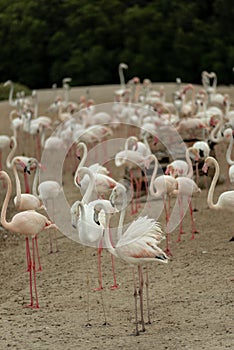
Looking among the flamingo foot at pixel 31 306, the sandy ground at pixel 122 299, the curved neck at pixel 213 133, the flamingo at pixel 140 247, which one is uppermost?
the curved neck at pixel 213 133

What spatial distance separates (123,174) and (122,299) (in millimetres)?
5666

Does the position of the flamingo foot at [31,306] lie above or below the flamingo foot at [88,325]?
below

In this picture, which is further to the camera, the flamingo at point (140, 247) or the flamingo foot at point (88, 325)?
the flamingo foot at point (88, 325)

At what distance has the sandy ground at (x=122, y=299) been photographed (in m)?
5.77

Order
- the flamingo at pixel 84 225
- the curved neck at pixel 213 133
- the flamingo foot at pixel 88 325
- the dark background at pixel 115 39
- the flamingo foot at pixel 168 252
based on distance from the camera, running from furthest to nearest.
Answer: the dark background at pixel 115 39 < the curved neck at pixel 213 133 < the flamingo foot at pixel 168 252 < the flamingo at pixel 84 225 < the flamingo foot at pixel 88 325

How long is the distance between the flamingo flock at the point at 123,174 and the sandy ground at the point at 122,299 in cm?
13

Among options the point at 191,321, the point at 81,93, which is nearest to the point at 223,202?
the point at 191,321

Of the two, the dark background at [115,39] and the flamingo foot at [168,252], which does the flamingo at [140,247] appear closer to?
the flamingo foot at [168,252]

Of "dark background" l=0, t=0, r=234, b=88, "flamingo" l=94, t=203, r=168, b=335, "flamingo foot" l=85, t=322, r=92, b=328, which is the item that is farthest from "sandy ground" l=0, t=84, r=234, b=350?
"dark background" l=0, t=0, r=234, b=88

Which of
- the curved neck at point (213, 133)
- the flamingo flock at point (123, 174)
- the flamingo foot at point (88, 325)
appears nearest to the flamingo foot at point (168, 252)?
the flamingo flock at point (123, 174)

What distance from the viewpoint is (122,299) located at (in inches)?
271

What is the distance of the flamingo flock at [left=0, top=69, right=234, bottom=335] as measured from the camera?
6.42 meters

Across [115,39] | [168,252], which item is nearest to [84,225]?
[168,252]

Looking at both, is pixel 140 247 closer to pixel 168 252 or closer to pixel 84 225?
pixel 84 225
